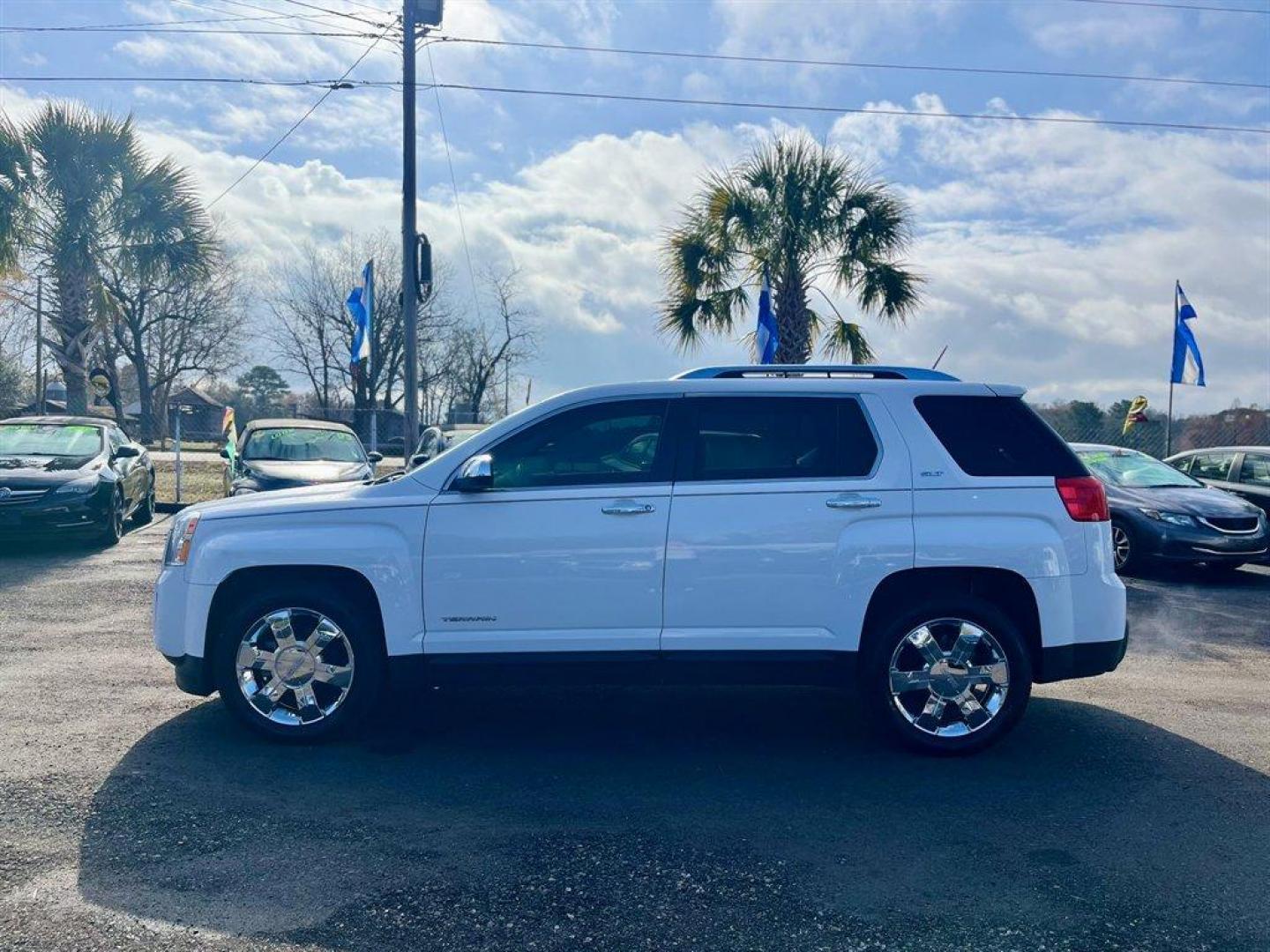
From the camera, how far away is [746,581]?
207 inches

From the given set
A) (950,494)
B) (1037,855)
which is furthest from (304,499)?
(1037,855)

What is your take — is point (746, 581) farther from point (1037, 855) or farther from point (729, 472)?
point (1037, 855)

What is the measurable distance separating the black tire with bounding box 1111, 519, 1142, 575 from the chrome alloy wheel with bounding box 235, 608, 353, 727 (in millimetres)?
9505

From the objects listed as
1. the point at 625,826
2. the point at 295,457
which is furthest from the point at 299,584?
the point at 295,457

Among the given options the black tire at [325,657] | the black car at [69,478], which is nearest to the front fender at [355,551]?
the black tire at [325,657]

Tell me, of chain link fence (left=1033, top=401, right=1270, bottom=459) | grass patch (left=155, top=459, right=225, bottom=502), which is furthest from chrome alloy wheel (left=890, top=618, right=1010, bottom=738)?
chain link fence (left=1033, top=401, right=1270, bottom=459)

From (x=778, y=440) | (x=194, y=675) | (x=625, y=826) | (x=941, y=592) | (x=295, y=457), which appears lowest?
(x=625, y=826)

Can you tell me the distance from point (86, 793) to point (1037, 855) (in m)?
3.88

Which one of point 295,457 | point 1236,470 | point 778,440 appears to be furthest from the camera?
point 295,457

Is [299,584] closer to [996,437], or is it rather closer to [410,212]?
[996,437]

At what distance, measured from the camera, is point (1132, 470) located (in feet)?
43.4

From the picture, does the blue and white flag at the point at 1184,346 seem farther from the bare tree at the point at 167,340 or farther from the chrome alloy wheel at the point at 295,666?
the bare tree at the point at 167,340

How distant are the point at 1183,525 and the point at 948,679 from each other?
7.96 meters

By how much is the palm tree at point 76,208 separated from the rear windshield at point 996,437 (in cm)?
2020
